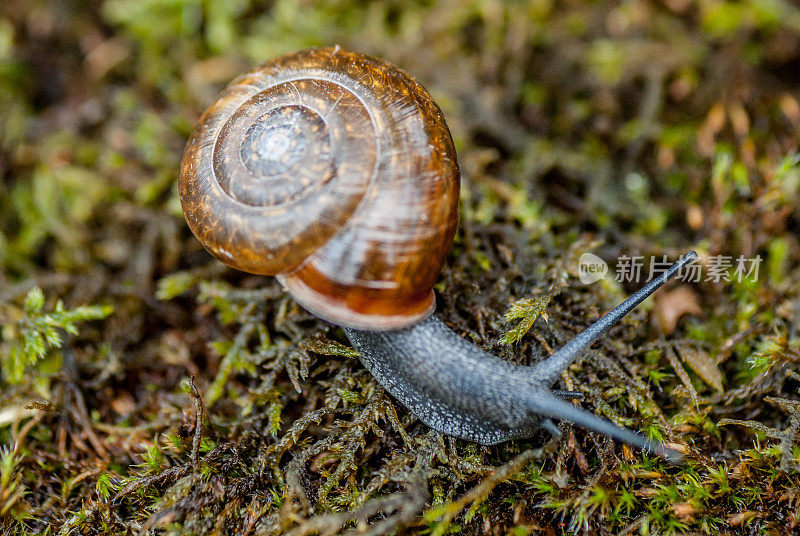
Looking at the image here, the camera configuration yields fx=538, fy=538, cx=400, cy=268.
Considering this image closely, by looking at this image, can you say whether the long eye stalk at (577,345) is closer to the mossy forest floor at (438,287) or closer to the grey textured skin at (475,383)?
the grey textured skin at (475,383)

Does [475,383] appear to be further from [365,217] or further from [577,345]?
[365,217]

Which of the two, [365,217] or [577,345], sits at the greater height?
→ [365,217]

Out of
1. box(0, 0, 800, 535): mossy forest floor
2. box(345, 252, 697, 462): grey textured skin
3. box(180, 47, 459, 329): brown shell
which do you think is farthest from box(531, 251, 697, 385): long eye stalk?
box(180, 47, 459, 329): brown shell

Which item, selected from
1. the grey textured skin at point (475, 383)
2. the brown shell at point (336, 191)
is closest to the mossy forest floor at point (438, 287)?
the grey textured skin at point (475, 383)

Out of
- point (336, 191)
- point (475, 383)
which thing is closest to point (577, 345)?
point (475, 383)

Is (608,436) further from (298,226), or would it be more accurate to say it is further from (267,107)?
(267,107)
